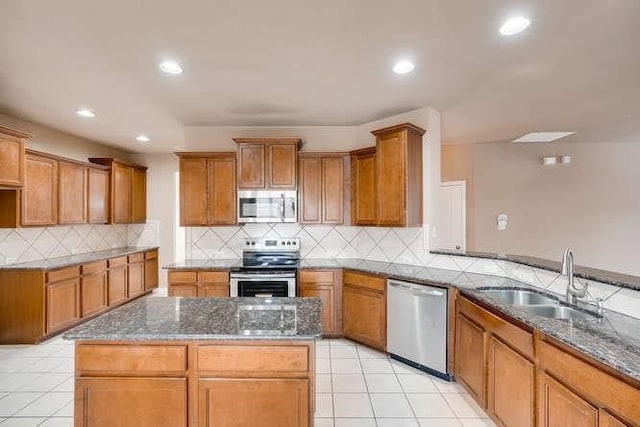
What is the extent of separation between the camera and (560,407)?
1.66 meters

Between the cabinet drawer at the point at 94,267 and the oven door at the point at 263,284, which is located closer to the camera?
the oven door at the point at 263,284

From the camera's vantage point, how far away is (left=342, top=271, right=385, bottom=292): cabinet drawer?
11.4 feet

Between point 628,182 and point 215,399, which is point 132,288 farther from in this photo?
point 628,182

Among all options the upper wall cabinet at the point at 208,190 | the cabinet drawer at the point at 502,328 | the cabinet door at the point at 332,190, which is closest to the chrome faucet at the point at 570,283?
the cabinet drawer at the point at 502,328

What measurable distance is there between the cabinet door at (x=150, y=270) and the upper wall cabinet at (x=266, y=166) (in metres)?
3.02

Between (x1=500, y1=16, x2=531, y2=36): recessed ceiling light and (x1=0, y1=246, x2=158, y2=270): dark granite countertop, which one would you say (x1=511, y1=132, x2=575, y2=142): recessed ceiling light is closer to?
(x1=500, y1=16, x2=531, y2=36): recessed ceiling light

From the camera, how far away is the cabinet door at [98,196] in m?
4.90

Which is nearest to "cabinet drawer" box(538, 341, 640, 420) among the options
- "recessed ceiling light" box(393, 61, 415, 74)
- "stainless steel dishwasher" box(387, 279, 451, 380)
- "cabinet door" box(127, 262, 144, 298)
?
"stainless steel dishwasher" box(387, 279, 451, 380)

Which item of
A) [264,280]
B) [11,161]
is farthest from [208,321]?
[11,161]

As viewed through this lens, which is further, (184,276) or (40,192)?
(40,192)

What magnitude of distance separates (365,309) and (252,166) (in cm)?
218

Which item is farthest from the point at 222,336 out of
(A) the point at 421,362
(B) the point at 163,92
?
(B) the point at 163,92

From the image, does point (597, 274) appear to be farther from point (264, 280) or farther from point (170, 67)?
point (170, 67)

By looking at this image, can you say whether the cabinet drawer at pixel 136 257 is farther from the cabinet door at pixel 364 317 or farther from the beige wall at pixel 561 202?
the beige wall at pixel 561 202
